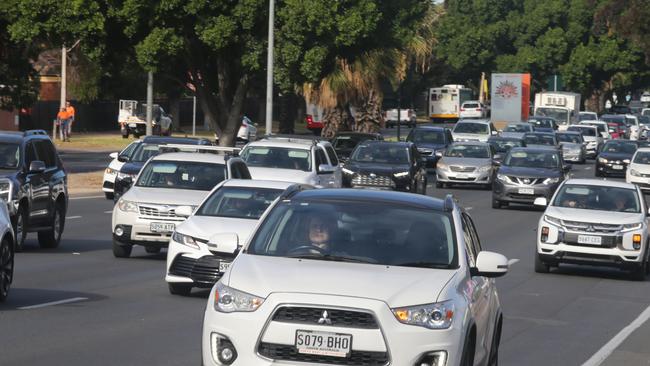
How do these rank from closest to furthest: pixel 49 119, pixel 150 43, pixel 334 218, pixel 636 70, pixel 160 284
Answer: pixel 334 218 → pixel 160 284 → pixel 150 43 → pixel 49 119 → pixel 636 70

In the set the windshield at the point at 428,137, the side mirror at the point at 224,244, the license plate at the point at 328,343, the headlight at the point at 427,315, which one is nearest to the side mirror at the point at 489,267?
the headlight at the point at 427,315

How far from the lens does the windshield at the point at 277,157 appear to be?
29.8 meters

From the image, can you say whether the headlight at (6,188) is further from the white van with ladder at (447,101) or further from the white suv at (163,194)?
the white van with ladder at (447,101)

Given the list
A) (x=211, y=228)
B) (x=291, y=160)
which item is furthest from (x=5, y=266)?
(x=291, y=160)

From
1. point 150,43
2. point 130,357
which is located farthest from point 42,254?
point 150,43

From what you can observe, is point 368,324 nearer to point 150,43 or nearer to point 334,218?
point 334,218

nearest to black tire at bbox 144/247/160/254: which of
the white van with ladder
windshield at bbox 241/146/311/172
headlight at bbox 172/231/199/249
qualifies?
headlight at bbox 172/231/199/249

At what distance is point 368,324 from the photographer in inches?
332

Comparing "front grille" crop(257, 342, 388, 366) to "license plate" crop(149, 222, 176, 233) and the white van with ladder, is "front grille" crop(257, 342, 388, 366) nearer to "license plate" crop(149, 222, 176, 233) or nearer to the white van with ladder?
"license plate" crop(149, 222, 176, 233)

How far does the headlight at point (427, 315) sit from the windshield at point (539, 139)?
160 feet

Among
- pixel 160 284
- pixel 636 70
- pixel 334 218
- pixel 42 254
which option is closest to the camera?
pixel 334 218

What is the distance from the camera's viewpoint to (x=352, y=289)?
28.1 ft

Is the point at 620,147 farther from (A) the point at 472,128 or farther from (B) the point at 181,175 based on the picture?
(B) the point at 181,175

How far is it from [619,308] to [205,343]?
36.0 feet
